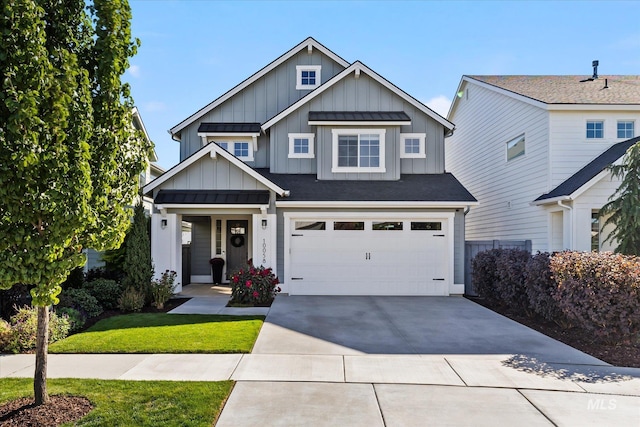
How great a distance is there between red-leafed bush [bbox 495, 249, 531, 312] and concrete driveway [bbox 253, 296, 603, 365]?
2.19 ft

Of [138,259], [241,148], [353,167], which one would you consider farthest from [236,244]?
[353,167]

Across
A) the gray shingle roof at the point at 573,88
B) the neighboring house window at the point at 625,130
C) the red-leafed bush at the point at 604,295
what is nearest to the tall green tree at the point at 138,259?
the red-leafed bush at the point at 604,295

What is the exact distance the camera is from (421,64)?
1341cm

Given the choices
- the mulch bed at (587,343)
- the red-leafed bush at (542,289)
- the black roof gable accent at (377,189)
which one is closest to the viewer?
the mulch bed at (587,343)

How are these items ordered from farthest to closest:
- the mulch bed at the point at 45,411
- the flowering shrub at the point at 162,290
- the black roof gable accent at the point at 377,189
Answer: the black roof gable accent at the point at 377,189
the flowering shrub at the point at 162,290
the mulch bed at the point at 45,411

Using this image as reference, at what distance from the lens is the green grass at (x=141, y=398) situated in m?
4.18

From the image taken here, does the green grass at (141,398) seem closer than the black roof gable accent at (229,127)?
Yes

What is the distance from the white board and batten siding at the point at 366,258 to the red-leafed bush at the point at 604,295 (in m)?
5.05

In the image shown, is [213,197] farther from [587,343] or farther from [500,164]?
[500,164]

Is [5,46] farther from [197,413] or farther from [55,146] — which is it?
[197,413]

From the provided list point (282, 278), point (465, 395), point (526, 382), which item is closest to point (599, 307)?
point (526, 382)

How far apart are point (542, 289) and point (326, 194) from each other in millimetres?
6438

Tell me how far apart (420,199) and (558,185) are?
415 cm

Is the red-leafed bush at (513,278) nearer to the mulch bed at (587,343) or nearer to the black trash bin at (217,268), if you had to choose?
the mulch bed at (587,343)
